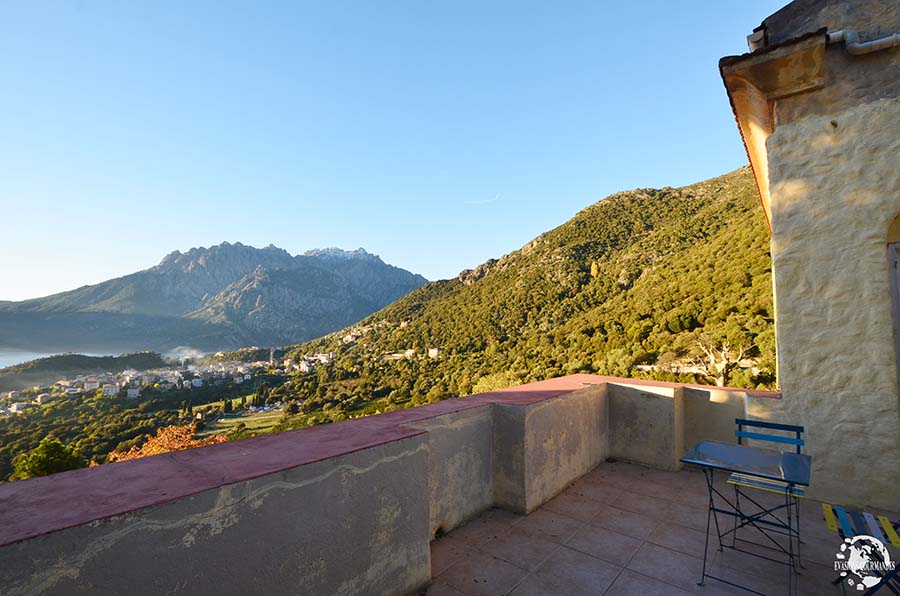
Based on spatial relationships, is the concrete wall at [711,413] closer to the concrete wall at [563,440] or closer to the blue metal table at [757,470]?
the concrete wall at [563,440]

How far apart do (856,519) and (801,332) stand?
1.68 m

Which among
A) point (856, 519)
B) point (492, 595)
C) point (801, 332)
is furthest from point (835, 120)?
point (492, 595)

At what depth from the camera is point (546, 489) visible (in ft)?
13.5

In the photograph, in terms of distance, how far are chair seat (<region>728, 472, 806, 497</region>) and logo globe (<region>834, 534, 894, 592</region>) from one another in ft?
1.04

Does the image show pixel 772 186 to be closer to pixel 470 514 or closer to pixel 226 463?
pixel 470 514

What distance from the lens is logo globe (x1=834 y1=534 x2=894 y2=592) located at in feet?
7.37

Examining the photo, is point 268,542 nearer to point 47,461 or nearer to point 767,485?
point 767,485

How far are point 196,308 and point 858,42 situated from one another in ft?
612

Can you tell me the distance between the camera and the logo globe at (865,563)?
7.37 ft

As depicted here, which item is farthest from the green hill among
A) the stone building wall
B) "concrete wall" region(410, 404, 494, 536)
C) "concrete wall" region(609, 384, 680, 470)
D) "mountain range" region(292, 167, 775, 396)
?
"concrete wall" region(410, 404, 494, 536)

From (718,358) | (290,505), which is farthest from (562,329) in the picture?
(290,505)

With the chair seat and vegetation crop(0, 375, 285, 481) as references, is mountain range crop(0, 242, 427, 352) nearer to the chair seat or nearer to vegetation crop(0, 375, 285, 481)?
vegetation crop(0, 375, 285, 481)

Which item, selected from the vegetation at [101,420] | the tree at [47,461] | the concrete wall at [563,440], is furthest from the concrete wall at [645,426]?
the vegetation at [101,420]

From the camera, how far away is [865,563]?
2.47m
